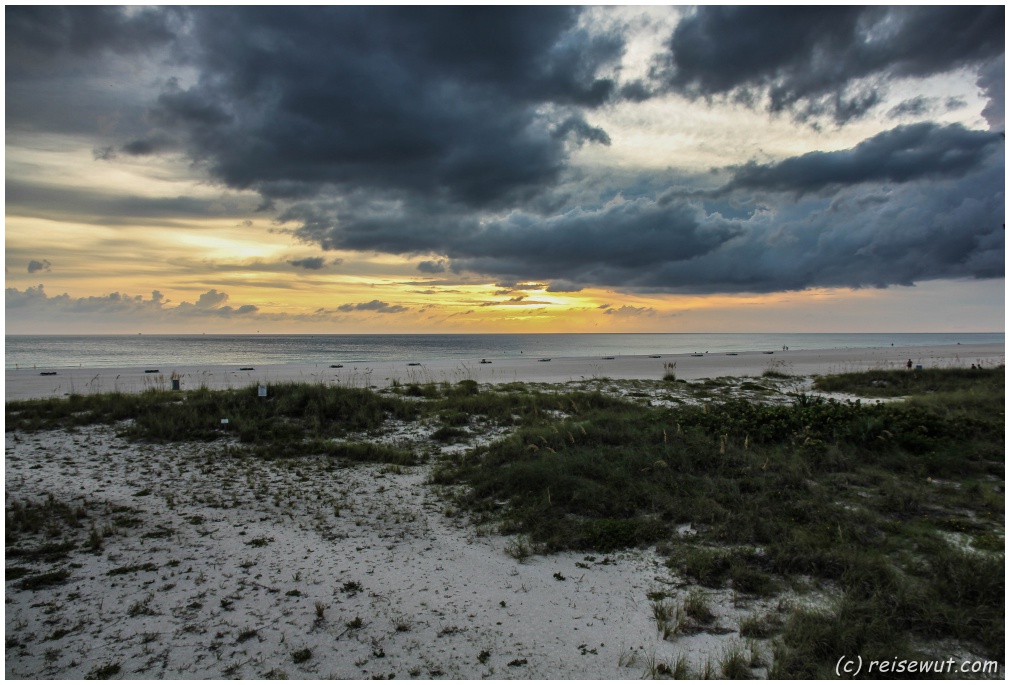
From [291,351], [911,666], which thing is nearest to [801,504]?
[911,666]

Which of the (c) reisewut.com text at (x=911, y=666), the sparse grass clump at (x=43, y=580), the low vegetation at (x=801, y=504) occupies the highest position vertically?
the low vegetation at (x=801, y=504)

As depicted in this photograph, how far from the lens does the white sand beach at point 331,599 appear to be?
15.9 feet

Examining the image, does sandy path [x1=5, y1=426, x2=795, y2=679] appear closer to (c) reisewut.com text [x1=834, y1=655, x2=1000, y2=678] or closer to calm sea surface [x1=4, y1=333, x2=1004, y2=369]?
(c) reisewut.com text [x1=834, y1=655, x2=1000, y2=678]

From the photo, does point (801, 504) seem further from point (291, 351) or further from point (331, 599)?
point (291, 351)

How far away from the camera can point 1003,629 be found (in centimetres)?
504

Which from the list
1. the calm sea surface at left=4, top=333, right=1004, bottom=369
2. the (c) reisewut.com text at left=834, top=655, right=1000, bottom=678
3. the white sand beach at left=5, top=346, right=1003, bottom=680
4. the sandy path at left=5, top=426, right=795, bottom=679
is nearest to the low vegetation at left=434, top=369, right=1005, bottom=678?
the (c) reisewut.com text at left=834, top=655, right=1000, bottom=678

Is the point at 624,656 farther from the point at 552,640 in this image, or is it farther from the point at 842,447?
the point at 842,447

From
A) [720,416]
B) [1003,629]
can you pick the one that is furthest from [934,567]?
[720,416]

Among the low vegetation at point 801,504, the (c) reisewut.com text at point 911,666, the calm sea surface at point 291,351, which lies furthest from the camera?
the calm sea surface at point 291,351

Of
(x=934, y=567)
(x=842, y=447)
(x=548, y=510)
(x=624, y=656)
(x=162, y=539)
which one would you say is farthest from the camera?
(x=842, y=447)

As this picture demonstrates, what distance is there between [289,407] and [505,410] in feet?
19.2

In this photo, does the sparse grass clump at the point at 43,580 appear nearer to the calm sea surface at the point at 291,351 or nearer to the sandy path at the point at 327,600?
the sandy path at the point at 327,600

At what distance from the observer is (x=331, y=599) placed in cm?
580

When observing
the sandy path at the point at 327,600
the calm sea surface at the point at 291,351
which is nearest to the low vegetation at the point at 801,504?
the sandy path at the point at 327,600
